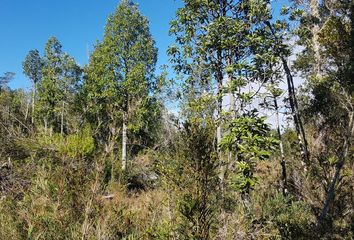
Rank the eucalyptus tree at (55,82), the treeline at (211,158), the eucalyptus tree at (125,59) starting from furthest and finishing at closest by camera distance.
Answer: the eucalyptus tree at (55,82), the eucalyptus tree at (125,59), the treeline at (211,158)

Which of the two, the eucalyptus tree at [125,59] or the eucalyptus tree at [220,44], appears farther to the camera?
the eucalyptus tree at [125,59]

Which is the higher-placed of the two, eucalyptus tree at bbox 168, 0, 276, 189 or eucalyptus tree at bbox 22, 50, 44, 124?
eucalyptus tree at bbox 22, 50, 44, 124

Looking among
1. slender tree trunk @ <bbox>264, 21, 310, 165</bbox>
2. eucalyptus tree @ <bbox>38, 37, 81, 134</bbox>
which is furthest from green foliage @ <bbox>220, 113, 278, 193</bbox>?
eucalyptus tree @ <bbox>38, 37, 81, 134</bbox>

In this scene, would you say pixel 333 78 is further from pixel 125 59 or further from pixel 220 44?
pixel 125 59

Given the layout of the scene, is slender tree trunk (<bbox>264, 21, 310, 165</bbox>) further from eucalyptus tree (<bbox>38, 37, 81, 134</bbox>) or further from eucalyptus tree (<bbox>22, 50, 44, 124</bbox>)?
eucalyptus tree (<bbox>22, 50, 44, 124</bbox>)

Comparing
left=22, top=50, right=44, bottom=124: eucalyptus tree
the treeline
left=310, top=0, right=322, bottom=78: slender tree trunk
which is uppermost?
left=22, top=50, right=44, bottom=124: eucalyptus tree

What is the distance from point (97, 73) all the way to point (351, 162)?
17885 mm

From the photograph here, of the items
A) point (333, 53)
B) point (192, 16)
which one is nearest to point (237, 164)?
point (192, 16)

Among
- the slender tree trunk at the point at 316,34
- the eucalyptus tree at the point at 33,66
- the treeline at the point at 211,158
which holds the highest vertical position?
the eucalyptus tree at the point at 33,66

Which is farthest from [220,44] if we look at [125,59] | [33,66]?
[33,66]

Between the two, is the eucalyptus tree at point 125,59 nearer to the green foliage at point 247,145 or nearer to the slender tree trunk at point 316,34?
the slender tree trunk at point 316,34

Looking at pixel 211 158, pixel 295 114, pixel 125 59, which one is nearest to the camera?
pixel 211 158

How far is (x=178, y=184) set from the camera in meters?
3.90

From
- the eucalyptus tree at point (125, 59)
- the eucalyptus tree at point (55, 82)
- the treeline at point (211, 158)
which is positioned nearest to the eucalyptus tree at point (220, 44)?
the treeline at point (211, 158)
